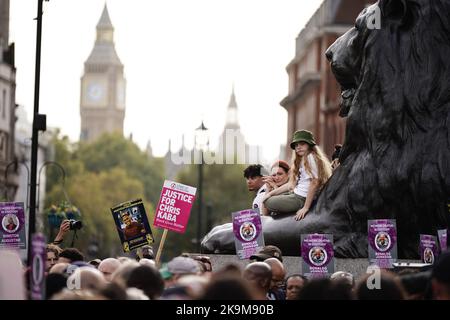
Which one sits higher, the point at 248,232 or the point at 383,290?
the point at 248,232

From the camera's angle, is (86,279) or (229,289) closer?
(229,289)

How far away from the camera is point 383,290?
1085cm

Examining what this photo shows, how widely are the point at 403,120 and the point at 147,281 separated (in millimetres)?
6994

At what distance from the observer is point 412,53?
18.5 meters

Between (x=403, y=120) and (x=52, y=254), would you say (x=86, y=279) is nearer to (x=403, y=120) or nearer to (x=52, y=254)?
(x=52, y=254)

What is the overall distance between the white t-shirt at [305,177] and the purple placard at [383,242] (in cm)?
176

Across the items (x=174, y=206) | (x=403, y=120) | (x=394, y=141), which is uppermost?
(x=403, y=120)

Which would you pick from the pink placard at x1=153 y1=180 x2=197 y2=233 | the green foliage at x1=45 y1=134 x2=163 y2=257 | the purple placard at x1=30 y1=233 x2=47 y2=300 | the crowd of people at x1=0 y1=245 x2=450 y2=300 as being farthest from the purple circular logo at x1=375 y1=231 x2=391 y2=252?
the green foliage at x1=45 y1=134 x2=163 y2=257

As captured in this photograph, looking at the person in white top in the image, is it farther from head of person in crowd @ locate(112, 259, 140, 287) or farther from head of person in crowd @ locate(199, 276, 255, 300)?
head of person in crowd @ locate(199, 276, 255, 300)

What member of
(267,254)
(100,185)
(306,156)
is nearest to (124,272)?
(267,254)

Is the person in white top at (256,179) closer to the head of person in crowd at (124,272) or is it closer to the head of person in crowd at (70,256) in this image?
the head of person in crowd at (70,256)
